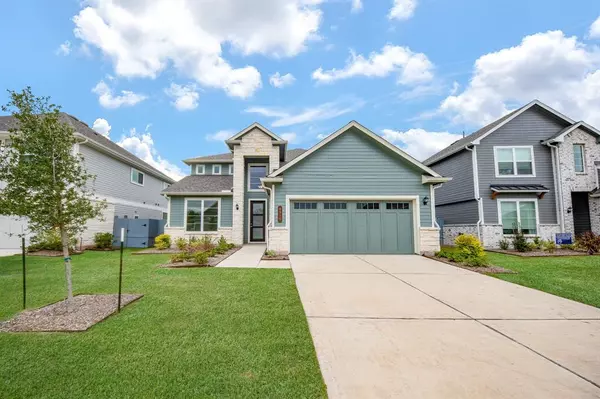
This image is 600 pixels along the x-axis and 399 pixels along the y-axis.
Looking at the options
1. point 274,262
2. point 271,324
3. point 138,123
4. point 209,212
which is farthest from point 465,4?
point 138,123

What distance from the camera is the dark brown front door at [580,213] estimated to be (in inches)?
632

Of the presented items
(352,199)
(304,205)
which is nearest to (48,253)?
(304,205)

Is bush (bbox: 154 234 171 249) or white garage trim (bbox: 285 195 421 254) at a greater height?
white garage trim (bbox: 285 195 421 254)

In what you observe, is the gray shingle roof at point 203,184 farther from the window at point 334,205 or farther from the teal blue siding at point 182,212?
the window at point 334,205

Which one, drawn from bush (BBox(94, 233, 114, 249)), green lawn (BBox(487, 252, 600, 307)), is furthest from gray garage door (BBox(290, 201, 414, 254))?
bush (BBox(94, 233, 114, 249))

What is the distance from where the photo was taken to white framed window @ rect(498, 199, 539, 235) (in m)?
15.3

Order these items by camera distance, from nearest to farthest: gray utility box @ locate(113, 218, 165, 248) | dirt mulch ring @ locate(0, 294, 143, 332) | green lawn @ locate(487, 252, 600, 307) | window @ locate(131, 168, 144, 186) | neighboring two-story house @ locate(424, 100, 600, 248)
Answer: dirt mulch ring @ locate(0, 294, 143, 332) < green lawn @ locate(487, 252, 600, 307) < neighboring two-story house @ locate(424, 100, 600, 248) < gray utility box @ locate(113, 218, 165, 248) < window @ locate(131, 168, 144, 186)

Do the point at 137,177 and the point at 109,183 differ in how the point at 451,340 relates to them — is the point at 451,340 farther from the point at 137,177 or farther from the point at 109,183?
the point at 137,177

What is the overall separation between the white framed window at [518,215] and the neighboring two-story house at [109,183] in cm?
2075

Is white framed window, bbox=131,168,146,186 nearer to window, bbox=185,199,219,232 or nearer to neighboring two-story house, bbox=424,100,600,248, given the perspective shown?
window, bbox=185,199,219,232

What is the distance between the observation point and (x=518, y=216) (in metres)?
15.3

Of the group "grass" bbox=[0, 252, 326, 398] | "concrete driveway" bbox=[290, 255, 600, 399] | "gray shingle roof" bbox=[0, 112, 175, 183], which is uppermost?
"gray shingle roof" bbox=[0, 112, 175, 183]

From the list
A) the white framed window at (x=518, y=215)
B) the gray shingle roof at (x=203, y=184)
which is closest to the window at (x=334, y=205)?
the gray shingle roof at (x=203, y=184)

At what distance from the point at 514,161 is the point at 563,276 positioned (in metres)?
10.4
